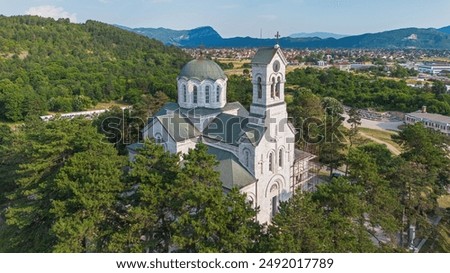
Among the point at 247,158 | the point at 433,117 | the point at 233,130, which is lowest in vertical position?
the point at 433,117

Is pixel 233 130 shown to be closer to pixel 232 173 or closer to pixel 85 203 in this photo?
pixel 232 173

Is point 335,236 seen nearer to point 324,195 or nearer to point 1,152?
point 324,195

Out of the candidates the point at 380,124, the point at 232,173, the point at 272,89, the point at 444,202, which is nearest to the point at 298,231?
the point at 232,173

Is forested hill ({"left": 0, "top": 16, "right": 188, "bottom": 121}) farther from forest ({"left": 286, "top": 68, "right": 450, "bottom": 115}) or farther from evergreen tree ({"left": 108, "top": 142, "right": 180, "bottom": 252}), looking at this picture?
evergreen tree ({"left": 108, "top": 142, "right": 180, "bottom": 252})

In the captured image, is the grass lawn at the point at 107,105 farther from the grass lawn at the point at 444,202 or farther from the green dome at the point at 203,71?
the grass lawn at the point at 444,202

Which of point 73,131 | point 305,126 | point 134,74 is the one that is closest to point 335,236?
point 73,131

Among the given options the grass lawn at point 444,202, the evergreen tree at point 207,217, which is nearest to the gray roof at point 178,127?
the evergreen tree at point 207,217
